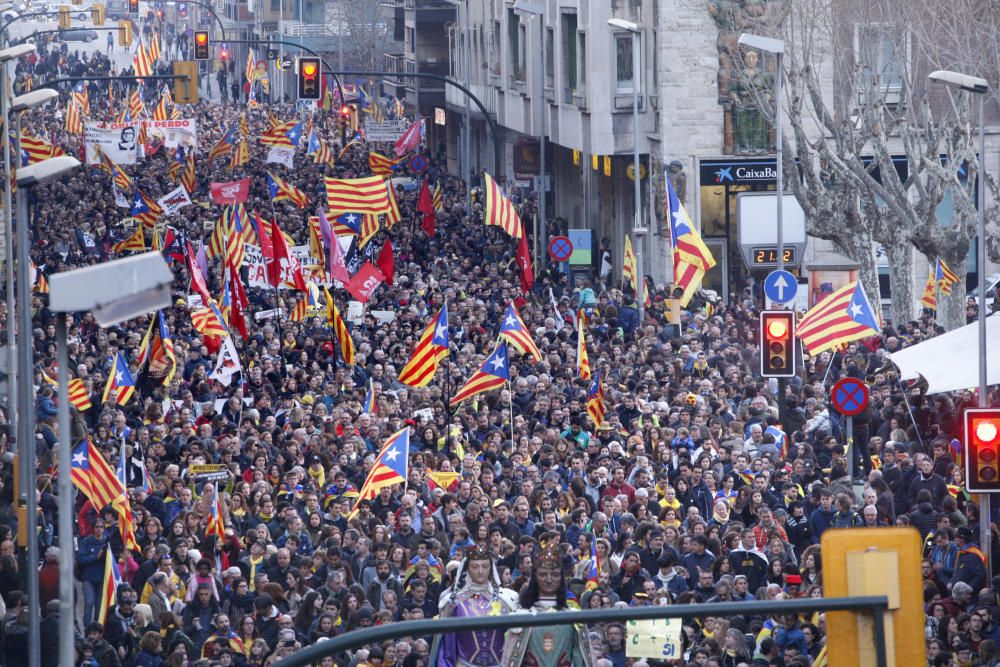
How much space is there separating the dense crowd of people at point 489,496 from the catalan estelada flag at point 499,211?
7.48ft

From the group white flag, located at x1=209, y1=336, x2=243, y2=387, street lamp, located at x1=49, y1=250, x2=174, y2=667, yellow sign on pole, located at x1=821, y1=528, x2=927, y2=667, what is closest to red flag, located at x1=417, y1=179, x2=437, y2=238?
white flag, located at x1=209, y1=336, x2=243, y2=387

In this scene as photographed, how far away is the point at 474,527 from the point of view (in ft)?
55.5

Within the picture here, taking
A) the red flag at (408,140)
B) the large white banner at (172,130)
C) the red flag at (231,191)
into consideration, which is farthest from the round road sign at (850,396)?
the large white banner at (172,130)

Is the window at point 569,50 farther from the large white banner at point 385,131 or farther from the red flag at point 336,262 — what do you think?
the large white banner at point 385,131

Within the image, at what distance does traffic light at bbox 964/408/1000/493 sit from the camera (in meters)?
15.4

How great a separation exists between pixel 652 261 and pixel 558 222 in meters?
7.34

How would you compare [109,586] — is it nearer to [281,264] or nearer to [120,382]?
[120,382]

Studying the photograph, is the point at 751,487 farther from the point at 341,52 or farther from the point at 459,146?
the point at 341,52

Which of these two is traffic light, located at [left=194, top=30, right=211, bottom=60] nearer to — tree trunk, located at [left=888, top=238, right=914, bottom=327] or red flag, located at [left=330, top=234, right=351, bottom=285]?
tree trunk, located at [left=888, top=238, right=914, bottom=327]

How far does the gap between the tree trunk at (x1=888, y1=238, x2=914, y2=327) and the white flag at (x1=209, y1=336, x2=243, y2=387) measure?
1364 cm

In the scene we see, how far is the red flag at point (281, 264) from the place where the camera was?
28.6 metres

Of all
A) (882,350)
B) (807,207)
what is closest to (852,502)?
(882,350)

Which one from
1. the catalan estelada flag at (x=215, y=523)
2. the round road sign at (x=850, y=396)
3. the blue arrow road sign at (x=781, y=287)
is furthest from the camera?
the blue arrow road sign at (x=781, y=287)

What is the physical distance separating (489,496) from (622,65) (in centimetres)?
2590
